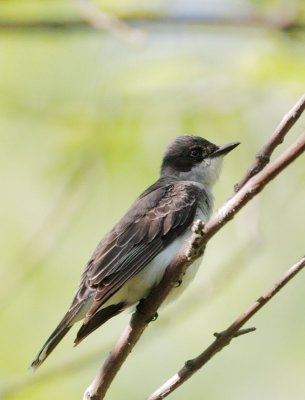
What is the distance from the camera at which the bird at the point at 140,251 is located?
490cm

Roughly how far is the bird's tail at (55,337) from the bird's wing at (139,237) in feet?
0.40

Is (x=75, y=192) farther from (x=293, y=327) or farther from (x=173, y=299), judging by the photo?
(x=293, y=327)

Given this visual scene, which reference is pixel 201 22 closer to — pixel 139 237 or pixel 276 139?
pixel 139 237

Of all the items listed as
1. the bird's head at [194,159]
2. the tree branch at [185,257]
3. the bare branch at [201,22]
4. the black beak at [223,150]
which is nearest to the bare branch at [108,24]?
the bare branch at [201,22]

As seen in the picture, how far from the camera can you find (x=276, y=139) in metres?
3.26

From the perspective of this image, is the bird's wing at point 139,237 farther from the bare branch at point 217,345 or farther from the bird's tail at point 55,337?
the bare branch at point 217,345

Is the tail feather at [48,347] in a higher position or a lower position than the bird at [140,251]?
lower

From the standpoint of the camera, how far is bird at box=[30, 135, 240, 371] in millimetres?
4896

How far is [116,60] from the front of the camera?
6.56 meters

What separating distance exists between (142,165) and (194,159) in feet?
1.74

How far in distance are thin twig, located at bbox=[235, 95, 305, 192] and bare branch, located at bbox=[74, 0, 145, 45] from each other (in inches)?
67.1

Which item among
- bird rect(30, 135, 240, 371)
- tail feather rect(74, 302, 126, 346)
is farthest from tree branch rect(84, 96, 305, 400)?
bird rect(30, 135, 240, 371)

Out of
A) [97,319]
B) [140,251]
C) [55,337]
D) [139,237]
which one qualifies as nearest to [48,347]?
[55,337]

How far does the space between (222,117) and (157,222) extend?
0.94 m
